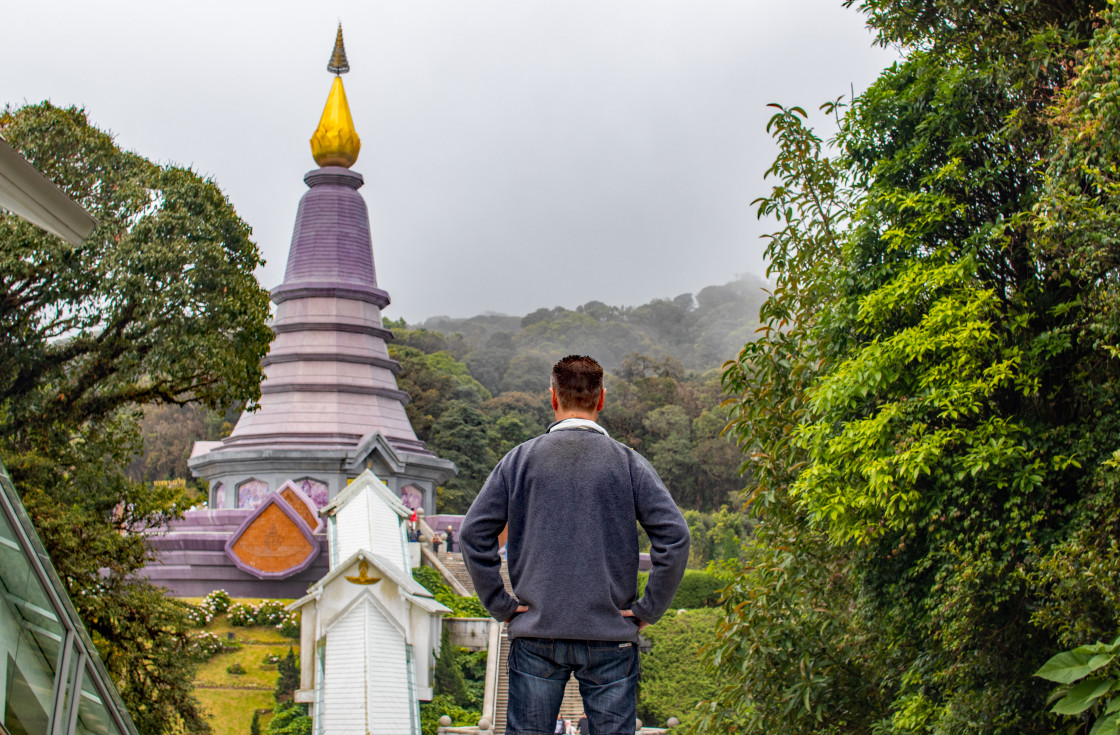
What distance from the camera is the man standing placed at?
309 centimetres

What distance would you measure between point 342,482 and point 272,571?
4559 mm

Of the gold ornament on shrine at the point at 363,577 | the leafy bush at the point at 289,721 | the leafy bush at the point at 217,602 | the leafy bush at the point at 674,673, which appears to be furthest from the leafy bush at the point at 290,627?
the leafy bush at the point at 674,673

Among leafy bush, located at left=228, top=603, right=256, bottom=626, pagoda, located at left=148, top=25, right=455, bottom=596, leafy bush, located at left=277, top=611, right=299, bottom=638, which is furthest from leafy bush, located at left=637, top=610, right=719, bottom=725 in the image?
pagoda, located at left=148, top=25, right=455, bottom=596

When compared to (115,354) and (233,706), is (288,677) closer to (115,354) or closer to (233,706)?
(233,706)

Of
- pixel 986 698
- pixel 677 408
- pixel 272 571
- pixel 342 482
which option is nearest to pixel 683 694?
pixel 272 571

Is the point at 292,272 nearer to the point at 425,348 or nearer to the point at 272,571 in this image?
the point at 272,571

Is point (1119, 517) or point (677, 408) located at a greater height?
point (677, 408)

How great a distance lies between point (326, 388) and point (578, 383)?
22741mm

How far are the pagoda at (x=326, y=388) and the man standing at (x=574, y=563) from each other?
18547mm

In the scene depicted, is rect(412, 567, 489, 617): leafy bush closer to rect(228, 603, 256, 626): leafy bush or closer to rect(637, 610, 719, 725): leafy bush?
rect(228, 603, 256, 626): leafy bush

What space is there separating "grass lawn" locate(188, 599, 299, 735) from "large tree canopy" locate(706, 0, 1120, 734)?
8.91 metres

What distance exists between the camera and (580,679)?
3.12 meters

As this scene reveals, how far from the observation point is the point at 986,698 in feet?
21.9

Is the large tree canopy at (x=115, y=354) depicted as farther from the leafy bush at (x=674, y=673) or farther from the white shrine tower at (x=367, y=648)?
the leafy bush at (x=674, y=673)
